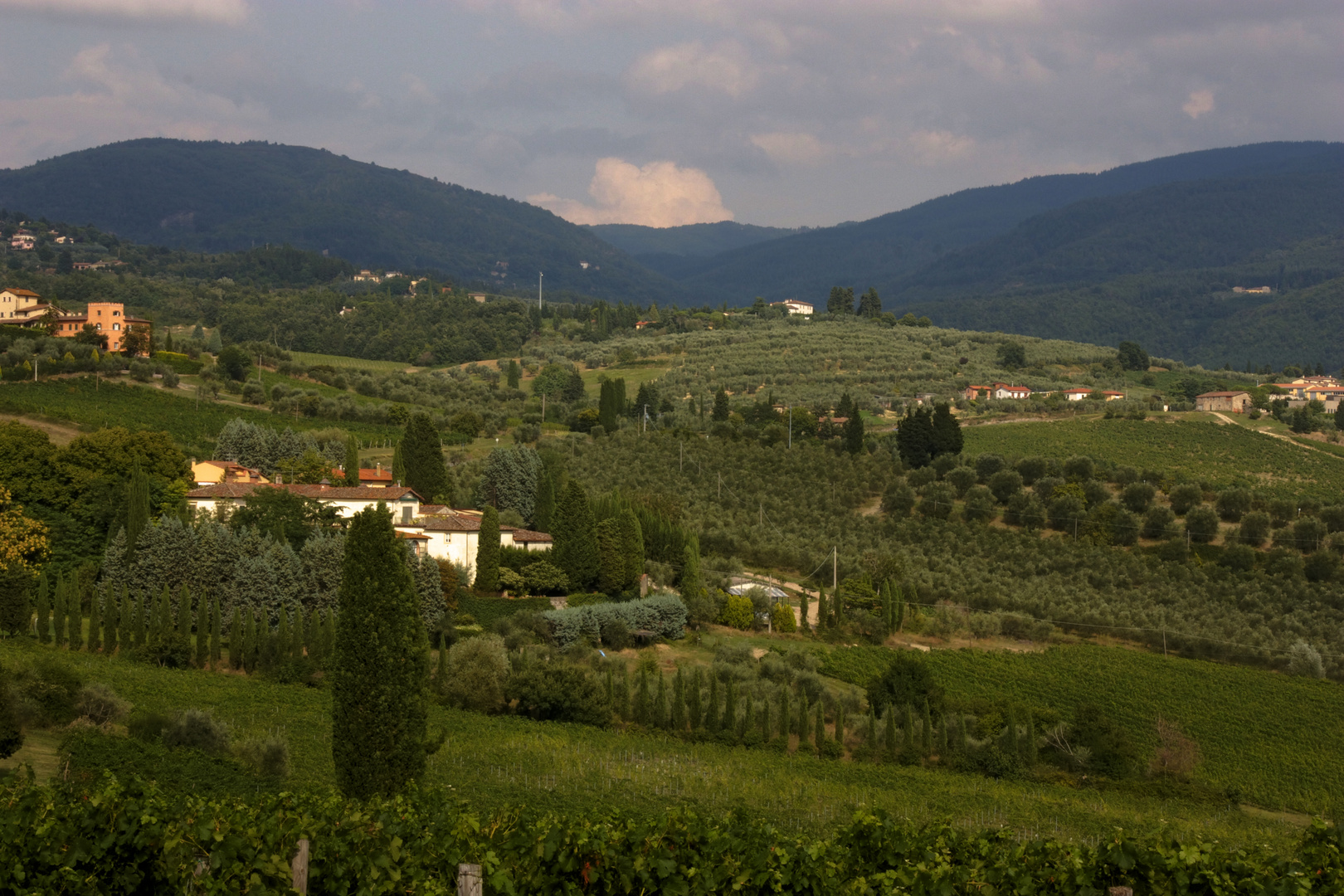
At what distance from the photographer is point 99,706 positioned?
23.3 m

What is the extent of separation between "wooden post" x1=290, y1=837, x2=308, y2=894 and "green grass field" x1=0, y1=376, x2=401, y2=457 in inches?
1777

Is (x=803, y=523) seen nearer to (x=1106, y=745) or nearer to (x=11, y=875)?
(x=1106, y=745)

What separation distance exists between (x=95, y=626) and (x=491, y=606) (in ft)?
38.9

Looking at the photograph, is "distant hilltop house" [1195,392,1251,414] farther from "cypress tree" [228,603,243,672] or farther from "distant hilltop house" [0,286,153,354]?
"distant hilltop house" [0,286,153,354]

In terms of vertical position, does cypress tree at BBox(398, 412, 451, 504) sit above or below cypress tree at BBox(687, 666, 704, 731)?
above

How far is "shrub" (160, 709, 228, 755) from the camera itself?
71.6 ft

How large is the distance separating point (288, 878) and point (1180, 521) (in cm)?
5130

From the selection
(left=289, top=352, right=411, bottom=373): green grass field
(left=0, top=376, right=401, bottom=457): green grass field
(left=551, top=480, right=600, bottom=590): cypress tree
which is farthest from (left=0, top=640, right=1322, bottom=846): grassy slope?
(left=289, top=352, right=411, bottom=373): green grass field

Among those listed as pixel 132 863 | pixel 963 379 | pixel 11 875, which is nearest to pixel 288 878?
pixel 132 863

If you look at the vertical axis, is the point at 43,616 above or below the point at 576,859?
below

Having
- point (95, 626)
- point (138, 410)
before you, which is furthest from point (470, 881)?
point (138, 410)

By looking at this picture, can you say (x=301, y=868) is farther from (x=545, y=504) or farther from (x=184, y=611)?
(x=545, y=504)

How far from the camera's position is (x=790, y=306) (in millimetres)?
158000

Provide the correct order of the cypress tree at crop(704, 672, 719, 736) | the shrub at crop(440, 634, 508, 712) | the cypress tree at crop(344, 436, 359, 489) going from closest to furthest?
1. the shrub at crop(440, 634, 508, 712)
2. the cypress tree at crop(704, 672, 719, 736)
3. the cypress tree at crop(344, 436, 359, 489)
